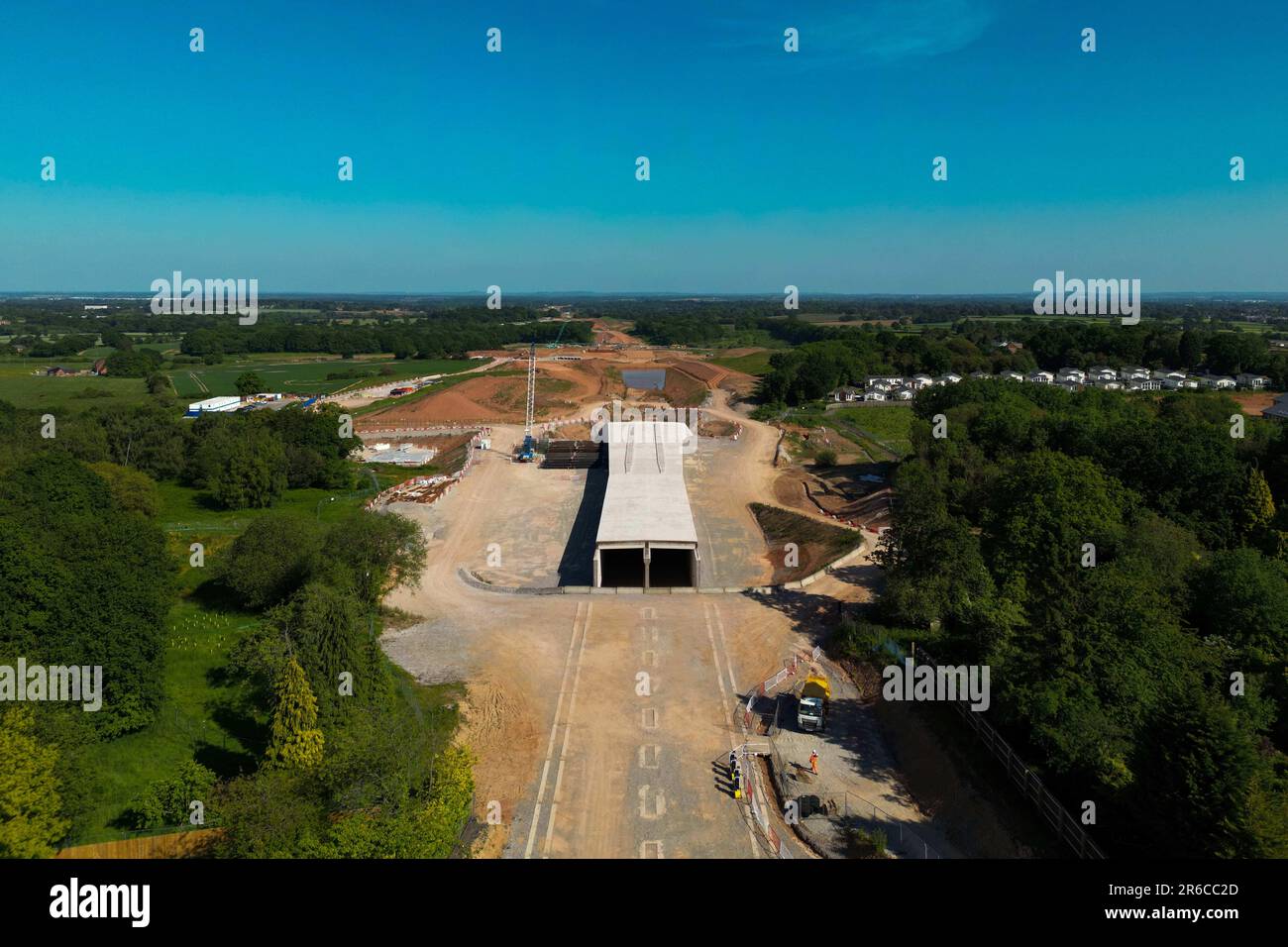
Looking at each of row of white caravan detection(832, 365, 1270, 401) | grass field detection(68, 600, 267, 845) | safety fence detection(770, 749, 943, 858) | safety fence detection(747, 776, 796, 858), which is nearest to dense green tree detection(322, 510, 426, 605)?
grass field detection(68, 600, 267, 845)

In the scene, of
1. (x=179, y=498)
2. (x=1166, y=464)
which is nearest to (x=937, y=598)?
(x=1166, y=464)

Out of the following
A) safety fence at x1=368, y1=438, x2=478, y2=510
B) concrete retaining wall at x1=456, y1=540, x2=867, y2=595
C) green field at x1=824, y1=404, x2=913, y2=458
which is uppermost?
green field at x1=824, y1=404, x2=913, y2=458

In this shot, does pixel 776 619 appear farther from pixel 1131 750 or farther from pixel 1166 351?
pixel 1166 351

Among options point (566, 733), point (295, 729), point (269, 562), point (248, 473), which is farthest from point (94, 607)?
point (248, 473)

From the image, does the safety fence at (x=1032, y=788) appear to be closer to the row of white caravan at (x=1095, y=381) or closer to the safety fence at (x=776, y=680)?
the safety fence at (x=776, y=680)

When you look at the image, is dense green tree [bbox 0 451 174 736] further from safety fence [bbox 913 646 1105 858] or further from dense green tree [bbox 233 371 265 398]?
dense green tree [bbox 233 371 265 398]
